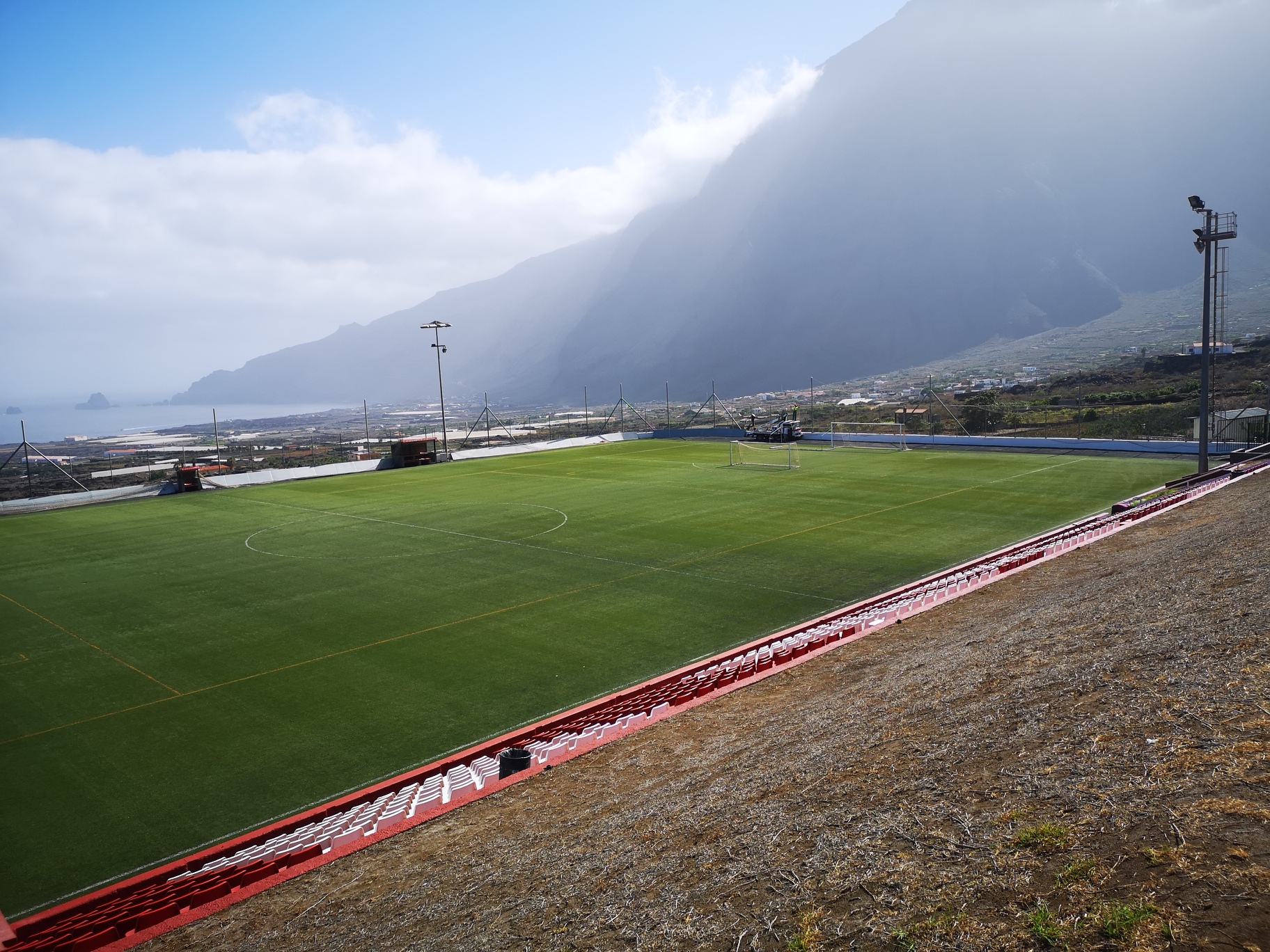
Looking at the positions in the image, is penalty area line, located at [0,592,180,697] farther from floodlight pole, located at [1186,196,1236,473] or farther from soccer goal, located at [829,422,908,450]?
soccer goal, located at [829,422,908,450]

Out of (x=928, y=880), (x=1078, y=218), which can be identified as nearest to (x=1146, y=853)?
(x=928, y=880)

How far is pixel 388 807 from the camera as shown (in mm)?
8602

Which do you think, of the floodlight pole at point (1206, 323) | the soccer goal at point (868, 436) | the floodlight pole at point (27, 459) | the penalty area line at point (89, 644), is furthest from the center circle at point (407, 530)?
the soccer goal at point (868, 436)

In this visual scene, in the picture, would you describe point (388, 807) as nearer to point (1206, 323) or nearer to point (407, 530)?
point (407, 530)

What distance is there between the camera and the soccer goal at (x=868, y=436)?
4859 centimetres

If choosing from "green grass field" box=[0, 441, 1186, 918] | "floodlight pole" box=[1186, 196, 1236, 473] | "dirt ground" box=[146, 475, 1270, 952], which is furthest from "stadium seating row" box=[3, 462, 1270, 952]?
"floodlight pole" box=[1186, 196, 1236, 473]

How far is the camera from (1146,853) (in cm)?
475

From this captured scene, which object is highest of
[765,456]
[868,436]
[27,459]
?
[27,459]

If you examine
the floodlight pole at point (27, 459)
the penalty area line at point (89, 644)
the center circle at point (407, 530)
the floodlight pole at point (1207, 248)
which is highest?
the floodlight pole at point (1207, 248)

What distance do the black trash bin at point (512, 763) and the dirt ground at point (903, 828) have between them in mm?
452

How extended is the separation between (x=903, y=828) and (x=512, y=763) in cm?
479

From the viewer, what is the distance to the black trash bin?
9023 millimetres

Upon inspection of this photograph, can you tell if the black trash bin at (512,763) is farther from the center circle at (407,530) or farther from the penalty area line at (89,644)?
the center circle at (407,530)

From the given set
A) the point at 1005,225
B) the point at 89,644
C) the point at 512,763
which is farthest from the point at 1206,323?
the point at 1005,225
